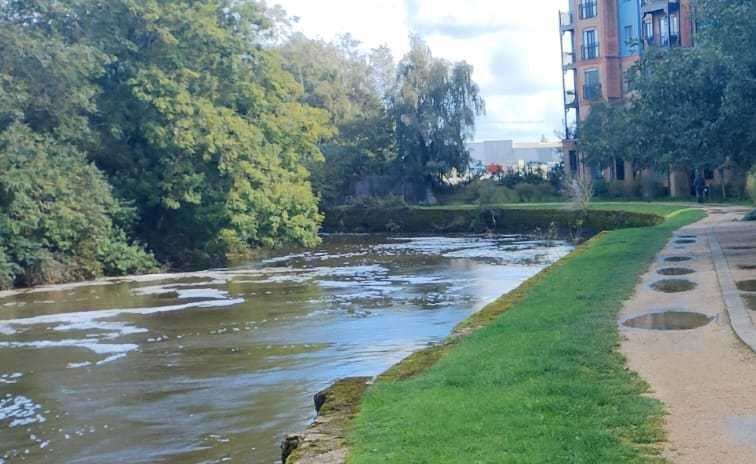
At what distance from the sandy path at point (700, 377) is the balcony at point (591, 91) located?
50118 mm

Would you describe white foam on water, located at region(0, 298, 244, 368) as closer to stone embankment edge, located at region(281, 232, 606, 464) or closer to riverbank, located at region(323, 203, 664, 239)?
stone embankment edge, located at region(281, 232, 606, 464)

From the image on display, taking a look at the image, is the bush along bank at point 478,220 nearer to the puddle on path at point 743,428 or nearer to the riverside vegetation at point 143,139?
the riverside vegetation at point 143,139

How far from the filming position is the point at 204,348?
680 inches

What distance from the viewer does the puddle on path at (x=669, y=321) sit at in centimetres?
1172

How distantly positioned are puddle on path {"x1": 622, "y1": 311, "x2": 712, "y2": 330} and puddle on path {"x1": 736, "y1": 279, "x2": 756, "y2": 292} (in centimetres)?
195

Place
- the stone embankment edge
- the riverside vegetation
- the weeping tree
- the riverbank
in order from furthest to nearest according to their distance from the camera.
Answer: the weeping tree
the riverbank
the riverside vegetation
the stone embankment edge

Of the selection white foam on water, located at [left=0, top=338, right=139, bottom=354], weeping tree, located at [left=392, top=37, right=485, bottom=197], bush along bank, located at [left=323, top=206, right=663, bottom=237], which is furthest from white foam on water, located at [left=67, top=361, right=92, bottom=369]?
weeping tree, located at [left=392, top=37, right=485, bottom=197]

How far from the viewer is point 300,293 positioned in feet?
84.8

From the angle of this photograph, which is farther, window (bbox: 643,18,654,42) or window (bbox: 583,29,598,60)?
window (bbox: 583,29,598,60)

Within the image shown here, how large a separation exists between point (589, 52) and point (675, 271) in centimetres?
5003

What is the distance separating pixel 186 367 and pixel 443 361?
627cm

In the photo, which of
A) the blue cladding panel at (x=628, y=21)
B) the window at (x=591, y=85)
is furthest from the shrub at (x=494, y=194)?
the blue cladding panel at (x=628, y=21)

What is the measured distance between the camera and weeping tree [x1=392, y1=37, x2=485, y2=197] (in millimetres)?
61406

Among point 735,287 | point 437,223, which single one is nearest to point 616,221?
point 437,223
